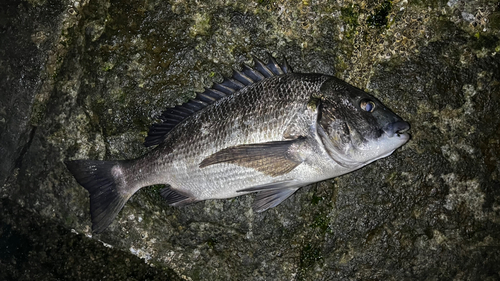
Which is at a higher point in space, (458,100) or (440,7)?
(440,7)

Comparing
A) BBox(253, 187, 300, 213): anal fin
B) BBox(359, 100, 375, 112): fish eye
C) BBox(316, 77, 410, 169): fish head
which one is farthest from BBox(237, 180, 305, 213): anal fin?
BBox(359, 100, 375, 112): fish eye

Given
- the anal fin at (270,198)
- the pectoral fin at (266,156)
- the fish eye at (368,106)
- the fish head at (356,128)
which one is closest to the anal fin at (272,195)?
the anal fin at (270,198)

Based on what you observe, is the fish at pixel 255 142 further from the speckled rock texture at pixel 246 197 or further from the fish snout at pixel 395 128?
the speckled rock texture at pixel 246 197

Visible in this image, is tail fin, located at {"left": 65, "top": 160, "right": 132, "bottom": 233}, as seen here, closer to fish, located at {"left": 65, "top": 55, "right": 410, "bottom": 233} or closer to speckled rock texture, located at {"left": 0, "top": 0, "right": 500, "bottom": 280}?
fish, located at {"left": 65, "top": 55, "right": 410, "bottom": 233}

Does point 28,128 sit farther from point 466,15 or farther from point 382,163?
point 466,15

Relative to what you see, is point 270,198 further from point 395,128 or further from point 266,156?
point 395,128

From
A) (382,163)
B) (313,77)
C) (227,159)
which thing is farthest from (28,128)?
(382,163)
